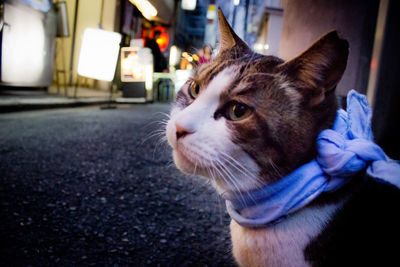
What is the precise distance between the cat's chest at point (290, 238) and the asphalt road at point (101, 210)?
44 centimetres

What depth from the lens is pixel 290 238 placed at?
83cm

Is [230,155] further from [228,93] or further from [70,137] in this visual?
[70,137]

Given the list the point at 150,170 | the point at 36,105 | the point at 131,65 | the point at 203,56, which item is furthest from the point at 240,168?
the point at 131,65

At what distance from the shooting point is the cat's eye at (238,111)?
0.90 meters

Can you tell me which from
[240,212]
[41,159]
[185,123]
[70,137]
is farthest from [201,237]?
[70,137]

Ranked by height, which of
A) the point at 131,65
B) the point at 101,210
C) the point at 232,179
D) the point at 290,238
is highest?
the point at 131,65

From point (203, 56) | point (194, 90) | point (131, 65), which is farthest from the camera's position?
point (131, 65)

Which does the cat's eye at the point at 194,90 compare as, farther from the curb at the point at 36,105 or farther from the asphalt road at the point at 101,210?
the curb at the point at 36,105

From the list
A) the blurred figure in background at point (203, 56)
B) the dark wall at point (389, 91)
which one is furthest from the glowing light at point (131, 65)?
the dark wall at point (389, 91)

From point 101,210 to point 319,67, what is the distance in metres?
1.30

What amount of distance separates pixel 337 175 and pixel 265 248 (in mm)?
307

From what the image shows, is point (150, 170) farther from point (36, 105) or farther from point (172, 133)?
point (36, 105)

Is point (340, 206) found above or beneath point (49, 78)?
beneath

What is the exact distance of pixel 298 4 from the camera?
2.68m
